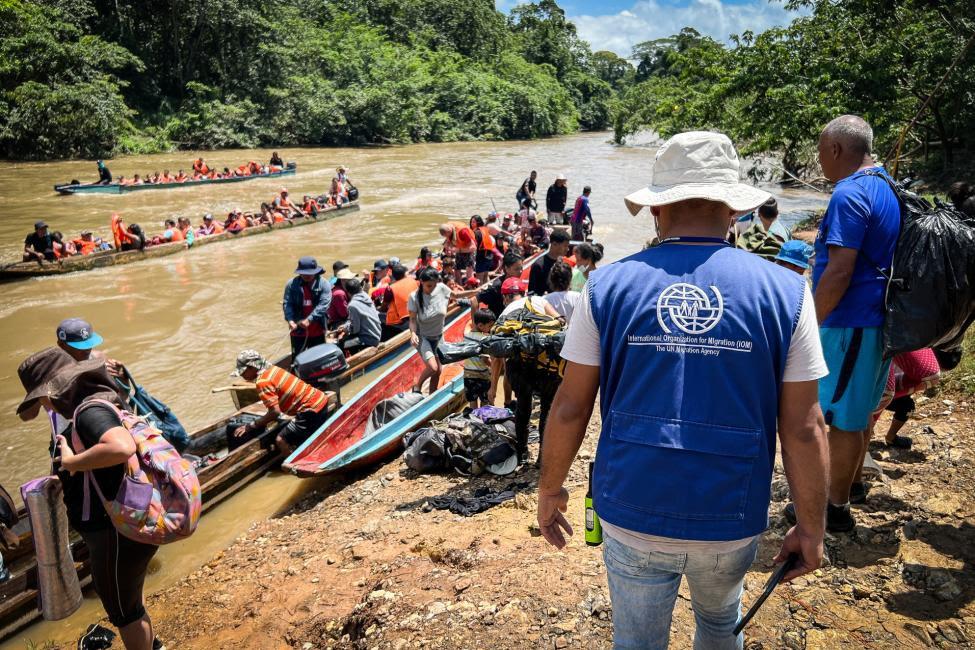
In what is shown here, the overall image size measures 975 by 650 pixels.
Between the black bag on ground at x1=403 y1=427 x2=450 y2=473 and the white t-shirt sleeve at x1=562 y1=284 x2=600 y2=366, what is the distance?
4.18 meters

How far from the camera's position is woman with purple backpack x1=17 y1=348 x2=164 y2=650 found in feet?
9.72

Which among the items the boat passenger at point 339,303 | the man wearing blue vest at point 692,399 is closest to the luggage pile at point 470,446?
the man wearing blue vest at point 692,399

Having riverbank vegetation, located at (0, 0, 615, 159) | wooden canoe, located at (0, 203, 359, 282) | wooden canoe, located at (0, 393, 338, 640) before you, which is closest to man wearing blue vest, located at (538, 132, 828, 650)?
wooden canoe, located at (0, 393, 338, 640)

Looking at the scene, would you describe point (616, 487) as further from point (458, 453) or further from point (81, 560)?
point (81, 560)

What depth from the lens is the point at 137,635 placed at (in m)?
3.40

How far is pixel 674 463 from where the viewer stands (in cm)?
163

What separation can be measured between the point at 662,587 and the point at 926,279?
6.71ft

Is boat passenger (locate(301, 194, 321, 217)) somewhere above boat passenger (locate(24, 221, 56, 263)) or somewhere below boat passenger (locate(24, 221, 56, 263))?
above

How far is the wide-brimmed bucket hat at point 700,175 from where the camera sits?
1744 millimetres

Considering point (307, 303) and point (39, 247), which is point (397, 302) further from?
point (39, 247)

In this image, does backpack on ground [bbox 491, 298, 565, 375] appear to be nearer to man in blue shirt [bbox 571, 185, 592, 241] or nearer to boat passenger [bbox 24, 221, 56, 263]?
man in blue shirt [bbox 571, 185, 592, 241]

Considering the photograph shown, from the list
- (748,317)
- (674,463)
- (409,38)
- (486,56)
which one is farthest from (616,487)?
(486,56)

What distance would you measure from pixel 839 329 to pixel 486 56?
226 ft

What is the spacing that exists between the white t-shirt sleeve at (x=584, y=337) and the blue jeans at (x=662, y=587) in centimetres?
51
